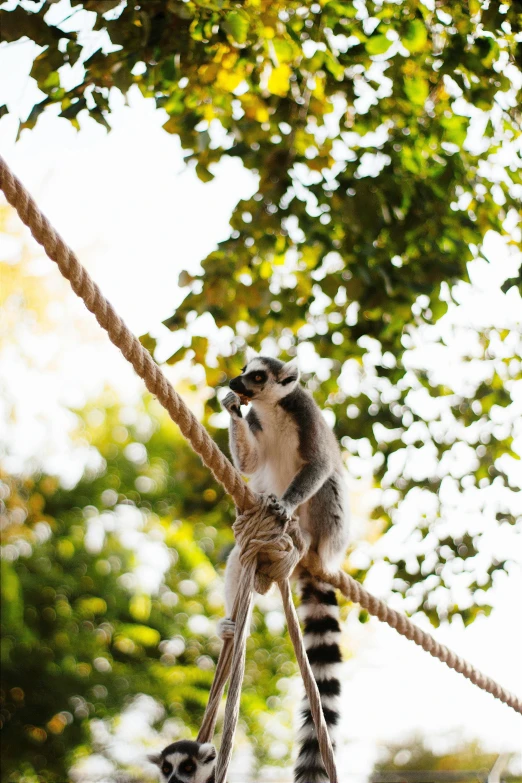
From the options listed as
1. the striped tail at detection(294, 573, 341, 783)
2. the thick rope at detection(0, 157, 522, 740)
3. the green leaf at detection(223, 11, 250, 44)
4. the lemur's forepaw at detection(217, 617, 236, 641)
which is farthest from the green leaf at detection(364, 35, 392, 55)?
the lemur's forepaw at detection(217, 617, 236, 641)

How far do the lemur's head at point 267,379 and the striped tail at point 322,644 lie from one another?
0.66 metres

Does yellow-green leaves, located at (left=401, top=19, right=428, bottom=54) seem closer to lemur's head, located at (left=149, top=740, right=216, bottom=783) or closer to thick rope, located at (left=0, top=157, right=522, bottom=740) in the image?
thick rope, located at (left=0, top=157, right=522, bottom=740)

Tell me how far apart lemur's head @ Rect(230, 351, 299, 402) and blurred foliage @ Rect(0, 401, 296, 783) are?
7756mm

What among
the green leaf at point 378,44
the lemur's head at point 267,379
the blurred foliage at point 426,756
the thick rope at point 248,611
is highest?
the green leaf at point 378,44

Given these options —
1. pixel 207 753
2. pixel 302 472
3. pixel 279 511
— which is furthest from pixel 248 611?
pixel 302 472

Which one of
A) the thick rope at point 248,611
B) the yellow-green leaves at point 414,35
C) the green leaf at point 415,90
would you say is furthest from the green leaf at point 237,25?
the thick rope at point 248,611

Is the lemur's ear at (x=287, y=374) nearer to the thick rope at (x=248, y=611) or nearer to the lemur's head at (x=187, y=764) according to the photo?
the thick rope at (x=248, y=611)

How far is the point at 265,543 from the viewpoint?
5.68 ft

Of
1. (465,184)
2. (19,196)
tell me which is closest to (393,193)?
(465,184)

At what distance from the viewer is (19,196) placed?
138 cm

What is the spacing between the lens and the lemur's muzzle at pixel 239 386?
2.50 meters

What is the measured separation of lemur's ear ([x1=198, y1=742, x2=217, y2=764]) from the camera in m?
1.96

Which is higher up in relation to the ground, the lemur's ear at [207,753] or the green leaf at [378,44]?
the green leaf at [378,44]

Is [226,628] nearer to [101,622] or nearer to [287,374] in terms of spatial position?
[287,374]
